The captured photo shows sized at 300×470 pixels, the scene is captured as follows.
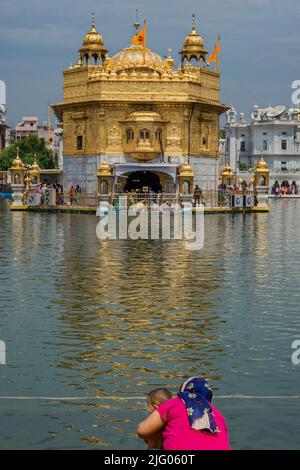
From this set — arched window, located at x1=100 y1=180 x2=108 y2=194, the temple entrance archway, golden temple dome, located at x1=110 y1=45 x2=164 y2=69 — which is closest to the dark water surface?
arched window, located at x1=100 y1=180 x2=108 y2=194

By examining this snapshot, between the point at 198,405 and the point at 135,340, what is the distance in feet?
18.5

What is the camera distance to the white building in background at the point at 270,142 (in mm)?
104562

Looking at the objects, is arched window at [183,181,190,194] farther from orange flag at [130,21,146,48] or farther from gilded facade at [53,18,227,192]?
orange flag at [130,21,146,48]

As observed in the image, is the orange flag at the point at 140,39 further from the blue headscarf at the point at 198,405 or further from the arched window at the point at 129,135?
the blue headscarf at the point at 198,405

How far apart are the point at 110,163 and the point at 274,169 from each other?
53448mm

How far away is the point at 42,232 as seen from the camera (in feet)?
105

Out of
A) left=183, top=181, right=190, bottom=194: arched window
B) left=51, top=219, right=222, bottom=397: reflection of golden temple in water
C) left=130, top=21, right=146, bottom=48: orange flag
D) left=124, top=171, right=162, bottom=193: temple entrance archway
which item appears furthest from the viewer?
left=124, top=171, right=162, bottom=193: temple entrance archway

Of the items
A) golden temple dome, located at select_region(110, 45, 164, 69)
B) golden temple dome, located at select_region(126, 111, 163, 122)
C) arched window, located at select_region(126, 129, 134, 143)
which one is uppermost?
golden temple dome, located at select_region(110, 45, 164, 69)

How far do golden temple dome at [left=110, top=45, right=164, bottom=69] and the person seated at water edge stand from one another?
50067 mm

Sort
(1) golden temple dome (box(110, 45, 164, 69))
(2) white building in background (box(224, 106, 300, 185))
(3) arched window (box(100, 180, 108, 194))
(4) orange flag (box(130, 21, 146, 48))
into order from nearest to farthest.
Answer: (3) arched window (box(100, 180, 108, 194)) → (4) orange flag (box(130, 21, 146, 48)) → (1) golden temple dome (box(110, 45, 164, 69)) → (2) white building in background (box(224, 106, 300, 185))

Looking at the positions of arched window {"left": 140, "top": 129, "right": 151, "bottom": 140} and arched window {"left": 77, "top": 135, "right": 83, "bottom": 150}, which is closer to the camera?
arched window {"left": 140, "top": 129, "right": 151, "bottom": 140}

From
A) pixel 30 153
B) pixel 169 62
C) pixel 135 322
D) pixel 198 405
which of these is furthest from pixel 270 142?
pixel 198 405

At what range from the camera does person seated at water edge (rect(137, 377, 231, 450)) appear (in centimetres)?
652
